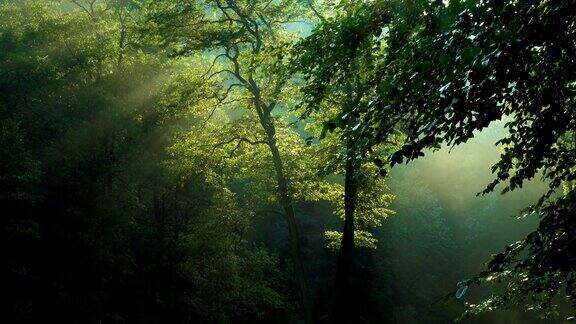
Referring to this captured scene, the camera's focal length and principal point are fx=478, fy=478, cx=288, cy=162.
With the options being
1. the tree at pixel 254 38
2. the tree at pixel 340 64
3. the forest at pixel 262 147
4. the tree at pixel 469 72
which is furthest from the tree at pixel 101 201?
the tree at pixel 469 72

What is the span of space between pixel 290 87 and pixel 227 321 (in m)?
9.93

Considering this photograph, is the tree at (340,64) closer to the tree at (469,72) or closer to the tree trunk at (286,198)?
the tree at (469,72)

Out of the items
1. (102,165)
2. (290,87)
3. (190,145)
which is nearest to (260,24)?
(290,87)

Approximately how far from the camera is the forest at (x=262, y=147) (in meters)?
3.91

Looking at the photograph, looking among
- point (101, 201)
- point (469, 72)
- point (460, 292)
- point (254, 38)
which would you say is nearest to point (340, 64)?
point (469, 72)

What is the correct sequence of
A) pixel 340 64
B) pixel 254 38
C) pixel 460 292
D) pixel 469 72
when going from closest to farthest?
pixel 469 72
pixel 460 292
pixel 340 64
pixel 254 38

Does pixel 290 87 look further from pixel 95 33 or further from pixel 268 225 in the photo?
pixel 268 225

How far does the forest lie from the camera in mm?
3910

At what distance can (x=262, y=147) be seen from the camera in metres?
14.5

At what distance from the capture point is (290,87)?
13.8 metres

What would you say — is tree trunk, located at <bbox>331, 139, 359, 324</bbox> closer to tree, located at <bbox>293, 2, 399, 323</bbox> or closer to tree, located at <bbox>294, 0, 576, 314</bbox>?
tree, located at <bbox>293, 2, 399, 323</bbox>

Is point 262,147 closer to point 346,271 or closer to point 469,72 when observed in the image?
point 346,271

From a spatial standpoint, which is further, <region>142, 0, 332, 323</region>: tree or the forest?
<region>142, 0, 332, 323</region>: tree

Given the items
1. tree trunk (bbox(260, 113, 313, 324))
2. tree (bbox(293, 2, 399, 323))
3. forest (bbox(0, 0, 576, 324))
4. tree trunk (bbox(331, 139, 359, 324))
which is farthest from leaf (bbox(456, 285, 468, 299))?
tree trunk (bbox(260, 113, 313, 324))
